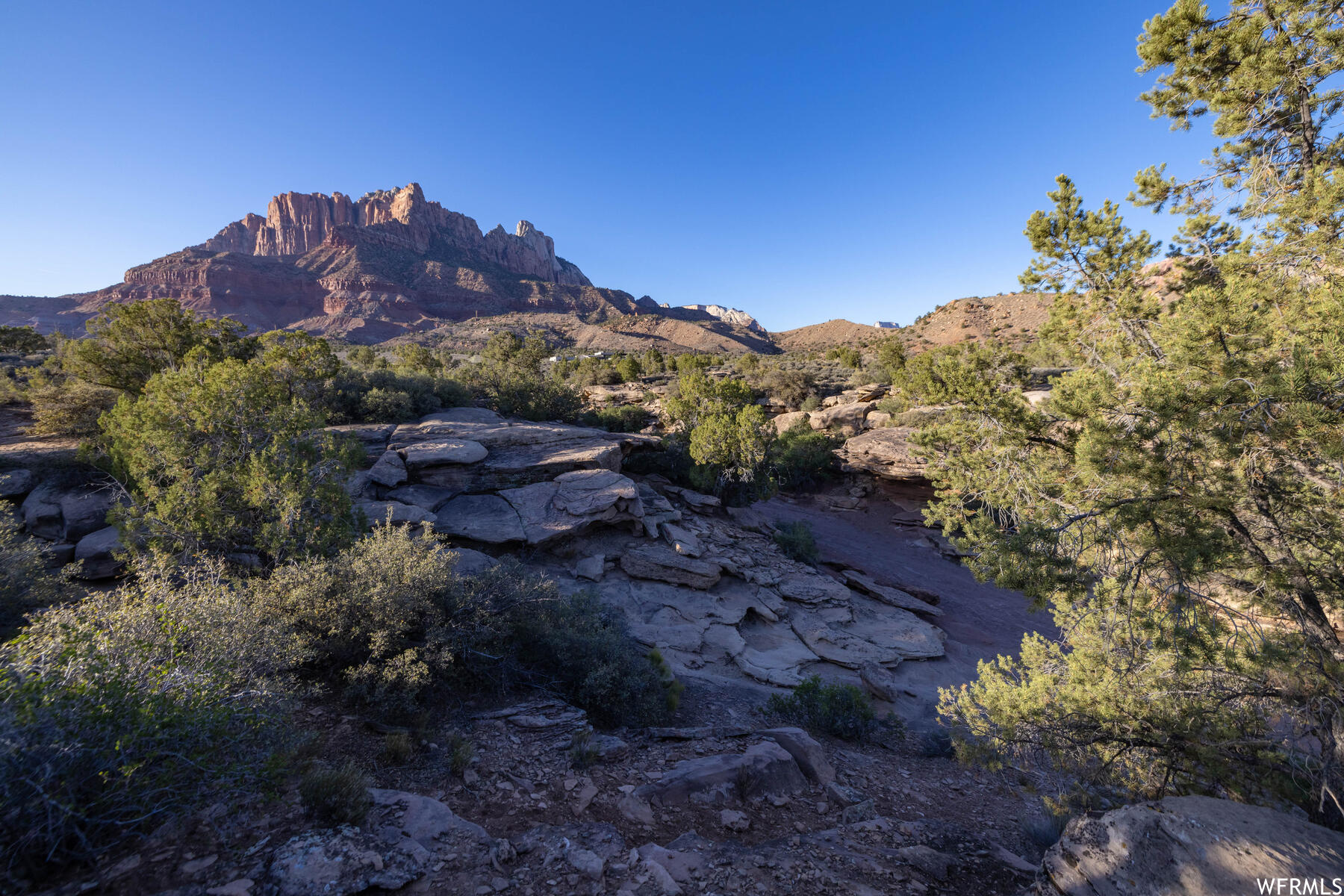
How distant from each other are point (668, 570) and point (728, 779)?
23.3 feet

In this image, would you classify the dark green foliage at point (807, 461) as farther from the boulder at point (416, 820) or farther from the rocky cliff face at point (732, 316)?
the rocky cliff face at point (732, 316)

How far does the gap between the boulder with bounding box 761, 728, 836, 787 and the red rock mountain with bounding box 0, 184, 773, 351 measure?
63.0 m

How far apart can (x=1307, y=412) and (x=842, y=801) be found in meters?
4.79

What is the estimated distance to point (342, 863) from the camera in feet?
9.70

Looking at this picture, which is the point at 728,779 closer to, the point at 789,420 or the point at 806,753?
the point at 806,753

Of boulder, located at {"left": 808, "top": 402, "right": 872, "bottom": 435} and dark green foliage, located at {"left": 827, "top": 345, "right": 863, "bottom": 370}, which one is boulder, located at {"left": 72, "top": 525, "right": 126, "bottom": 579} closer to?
boulder, located at {"left": 808, "top": 402, "right": 872, "bottom": 435}

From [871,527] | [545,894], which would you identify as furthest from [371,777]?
[871,527]

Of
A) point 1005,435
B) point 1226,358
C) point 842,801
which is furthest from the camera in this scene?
point 1005,435

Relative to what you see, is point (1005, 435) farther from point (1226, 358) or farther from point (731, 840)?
point (731, 840)

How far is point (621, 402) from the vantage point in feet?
89.5

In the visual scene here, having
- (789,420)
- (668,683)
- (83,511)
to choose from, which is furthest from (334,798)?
(789,420)

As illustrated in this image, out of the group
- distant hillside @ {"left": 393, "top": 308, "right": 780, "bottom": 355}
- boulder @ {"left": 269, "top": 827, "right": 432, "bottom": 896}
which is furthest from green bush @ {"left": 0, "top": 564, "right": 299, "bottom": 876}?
distant hillside @ {"left": 393, "top": 308, "right": 780, "bottom": 355}

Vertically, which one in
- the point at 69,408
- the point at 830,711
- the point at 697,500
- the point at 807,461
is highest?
the point at 69,408
